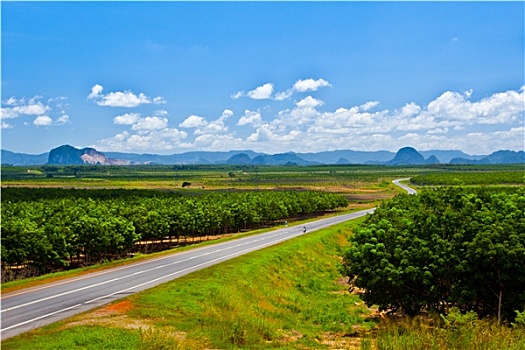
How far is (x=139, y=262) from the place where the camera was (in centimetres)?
4825

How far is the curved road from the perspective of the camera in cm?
2623

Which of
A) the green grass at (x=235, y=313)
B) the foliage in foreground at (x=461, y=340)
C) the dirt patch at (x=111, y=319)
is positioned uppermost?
the foliage in foreground at (x=461, y=340)

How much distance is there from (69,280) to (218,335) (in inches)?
701

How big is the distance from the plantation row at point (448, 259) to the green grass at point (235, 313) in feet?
16.2

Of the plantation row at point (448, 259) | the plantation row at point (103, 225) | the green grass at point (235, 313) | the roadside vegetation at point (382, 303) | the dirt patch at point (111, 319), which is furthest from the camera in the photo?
the plantation row at point (103, 225)

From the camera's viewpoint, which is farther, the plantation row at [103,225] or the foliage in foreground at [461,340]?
the plantation row at [103,225]

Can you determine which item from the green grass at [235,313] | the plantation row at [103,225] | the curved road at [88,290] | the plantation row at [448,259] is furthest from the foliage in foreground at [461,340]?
the plantation row at [103,225]

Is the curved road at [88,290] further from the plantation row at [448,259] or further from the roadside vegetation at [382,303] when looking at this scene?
the plantation row at [448,259]

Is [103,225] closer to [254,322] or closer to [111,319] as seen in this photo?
[111,319]

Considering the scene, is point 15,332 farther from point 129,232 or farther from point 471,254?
point 129,232

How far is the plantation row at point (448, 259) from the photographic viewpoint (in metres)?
25.7

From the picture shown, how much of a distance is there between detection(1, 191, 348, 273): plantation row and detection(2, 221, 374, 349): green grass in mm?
17787

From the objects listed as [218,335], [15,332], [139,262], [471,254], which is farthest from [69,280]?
[471,254]

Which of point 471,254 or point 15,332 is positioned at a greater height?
→ point 471,254
